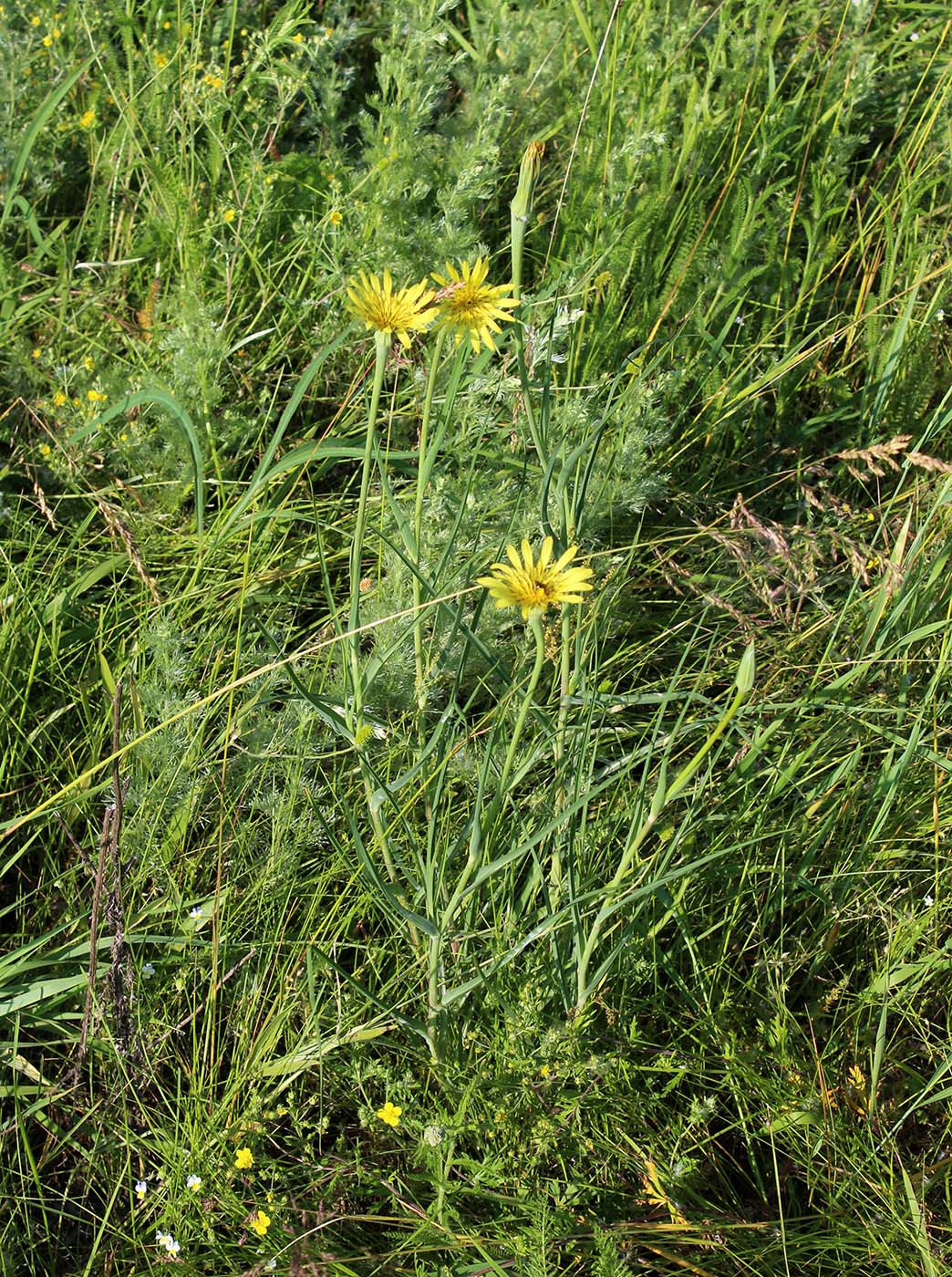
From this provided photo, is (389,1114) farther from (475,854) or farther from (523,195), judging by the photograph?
(523,195)

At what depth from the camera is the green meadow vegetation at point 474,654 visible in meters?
1.36

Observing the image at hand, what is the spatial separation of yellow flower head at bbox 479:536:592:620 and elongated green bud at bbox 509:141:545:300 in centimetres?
31

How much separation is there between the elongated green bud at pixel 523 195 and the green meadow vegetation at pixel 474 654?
0.01 metres

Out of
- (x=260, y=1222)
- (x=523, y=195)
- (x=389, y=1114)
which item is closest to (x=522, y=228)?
(x=523, y=195)

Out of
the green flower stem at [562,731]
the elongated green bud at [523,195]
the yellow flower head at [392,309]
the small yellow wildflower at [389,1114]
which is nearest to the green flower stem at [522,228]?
the elongated green bud at [523,195]

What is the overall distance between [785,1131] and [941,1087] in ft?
0.89

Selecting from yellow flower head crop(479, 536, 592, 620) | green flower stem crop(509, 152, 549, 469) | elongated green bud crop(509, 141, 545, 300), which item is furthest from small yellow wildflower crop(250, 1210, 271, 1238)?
elongated green bud crop(509, 141, 545, 300)

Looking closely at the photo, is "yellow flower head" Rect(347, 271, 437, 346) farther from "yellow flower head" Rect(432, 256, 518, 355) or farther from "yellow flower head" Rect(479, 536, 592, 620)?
"yellow flower head" Rect(479, 536, 592, 620)

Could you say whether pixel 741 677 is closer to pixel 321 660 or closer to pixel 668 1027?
pixel 668 1027

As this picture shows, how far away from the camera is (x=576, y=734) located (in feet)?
4.59

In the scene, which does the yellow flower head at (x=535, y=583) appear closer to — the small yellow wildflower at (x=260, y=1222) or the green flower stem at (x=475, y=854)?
the green flower stem at (x=475, y=854)

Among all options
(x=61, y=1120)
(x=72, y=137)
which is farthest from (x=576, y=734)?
(x=72, y=137)

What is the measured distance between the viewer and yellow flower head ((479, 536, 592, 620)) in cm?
114

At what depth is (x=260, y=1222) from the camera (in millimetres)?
1275
